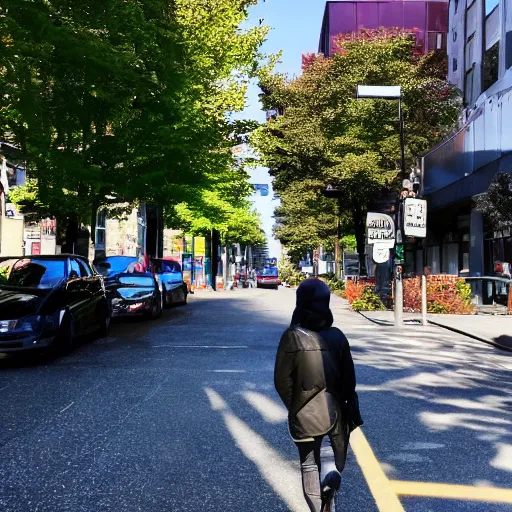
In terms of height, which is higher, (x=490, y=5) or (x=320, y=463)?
(x=490, y=5)

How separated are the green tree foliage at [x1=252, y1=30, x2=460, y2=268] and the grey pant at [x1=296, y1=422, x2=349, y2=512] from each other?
26056 millimetres

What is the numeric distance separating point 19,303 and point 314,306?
26.4 ft

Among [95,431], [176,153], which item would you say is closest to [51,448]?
[95,431]

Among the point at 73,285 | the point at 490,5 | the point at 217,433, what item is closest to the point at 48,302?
the point at 73,285

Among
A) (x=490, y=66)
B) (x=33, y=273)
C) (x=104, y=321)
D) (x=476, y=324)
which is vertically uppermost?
(x=490, y=66)

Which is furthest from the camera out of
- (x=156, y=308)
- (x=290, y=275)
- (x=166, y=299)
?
(x=290, y=275)

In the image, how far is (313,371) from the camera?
359 cm

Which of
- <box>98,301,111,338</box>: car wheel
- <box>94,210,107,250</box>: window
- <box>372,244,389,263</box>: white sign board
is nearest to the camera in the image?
<box>98,301,111,338</box>: car wheel

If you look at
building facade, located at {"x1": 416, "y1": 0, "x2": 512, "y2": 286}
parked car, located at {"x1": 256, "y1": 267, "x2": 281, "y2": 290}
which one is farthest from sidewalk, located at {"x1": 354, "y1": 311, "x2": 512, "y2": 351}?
parked car, located at {"x1": 256, "y1": 267, "x2": 281, "y2": 290}

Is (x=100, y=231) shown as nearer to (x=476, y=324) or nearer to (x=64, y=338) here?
(x=476, y=324)

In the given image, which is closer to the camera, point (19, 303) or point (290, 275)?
point (19, 303)

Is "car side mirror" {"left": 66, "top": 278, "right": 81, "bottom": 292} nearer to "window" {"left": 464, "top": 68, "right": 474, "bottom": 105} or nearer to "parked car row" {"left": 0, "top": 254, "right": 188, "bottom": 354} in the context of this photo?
"parked car row" {"left": 0, "top": 254, "right": 188, "bottom": 354}

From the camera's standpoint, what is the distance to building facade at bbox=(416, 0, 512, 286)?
23438 mm

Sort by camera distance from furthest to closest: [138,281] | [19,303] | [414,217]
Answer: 1. [138,281]
2. [414,217]
3. [19,303]
